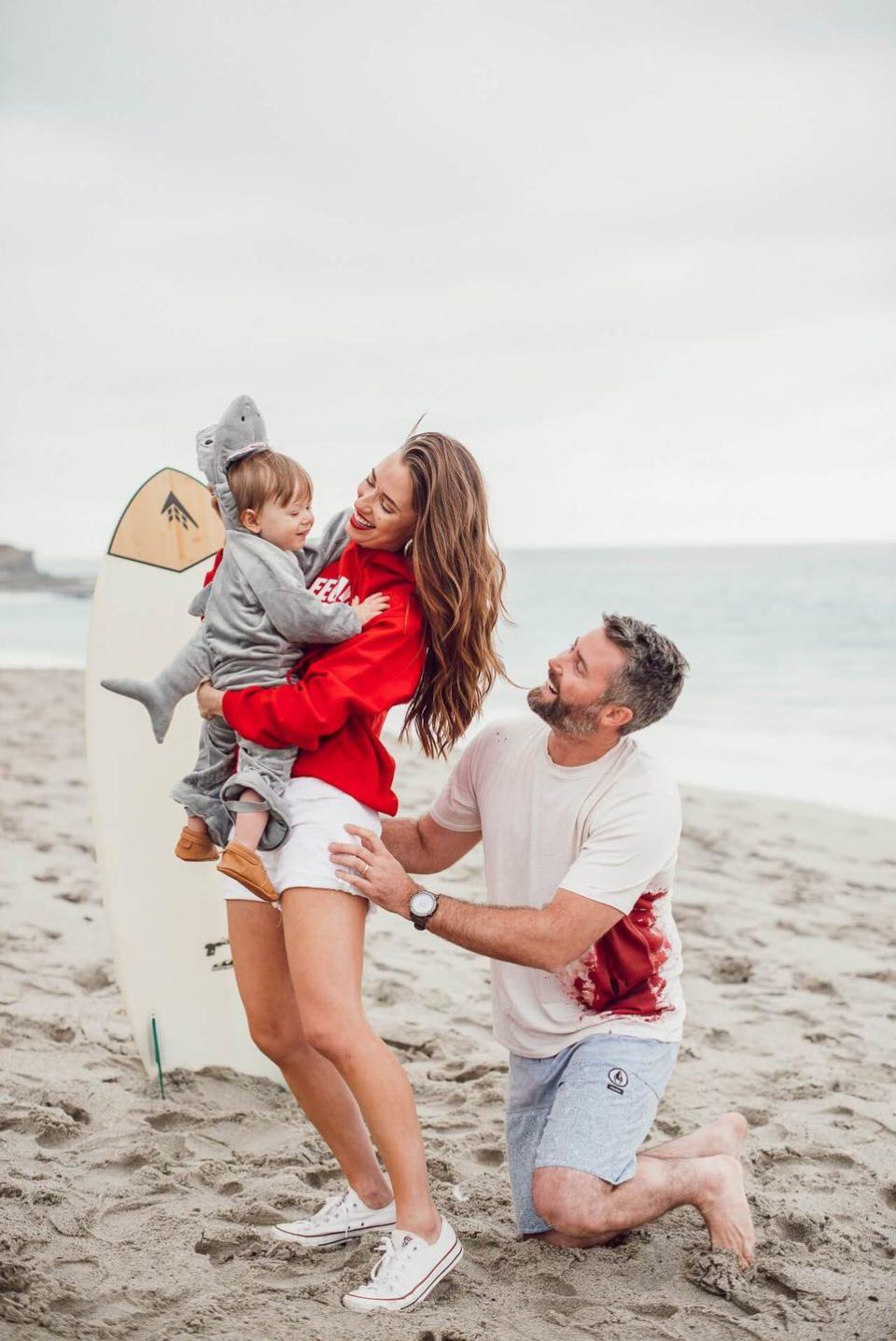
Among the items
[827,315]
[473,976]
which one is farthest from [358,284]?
[473,976]

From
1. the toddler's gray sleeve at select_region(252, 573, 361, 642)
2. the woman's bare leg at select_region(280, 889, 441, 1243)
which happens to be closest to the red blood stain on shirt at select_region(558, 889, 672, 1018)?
the woman's bare leg at select_region(280, 889, 441, 1243)

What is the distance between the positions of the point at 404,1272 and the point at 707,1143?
28.2 inches

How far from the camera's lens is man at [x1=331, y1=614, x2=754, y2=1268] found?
2094 mm

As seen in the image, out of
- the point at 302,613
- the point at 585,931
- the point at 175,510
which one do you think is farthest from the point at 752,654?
the point at 302,613

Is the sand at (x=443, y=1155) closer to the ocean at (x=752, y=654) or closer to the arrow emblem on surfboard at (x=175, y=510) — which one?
the ocean at (x=752, y=654)

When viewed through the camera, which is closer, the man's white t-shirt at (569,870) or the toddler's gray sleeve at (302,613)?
the toddler's gray sleeve at (302,613)

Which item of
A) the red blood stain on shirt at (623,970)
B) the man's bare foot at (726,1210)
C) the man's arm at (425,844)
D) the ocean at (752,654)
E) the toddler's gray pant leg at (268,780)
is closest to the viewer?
the toddler's gray pant leg at (268,780)

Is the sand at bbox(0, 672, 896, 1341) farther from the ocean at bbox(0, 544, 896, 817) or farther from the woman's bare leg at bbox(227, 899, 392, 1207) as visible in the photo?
the ocean at bbox(0, 544, 896, 817)

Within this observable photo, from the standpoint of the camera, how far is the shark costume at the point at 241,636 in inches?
78.9

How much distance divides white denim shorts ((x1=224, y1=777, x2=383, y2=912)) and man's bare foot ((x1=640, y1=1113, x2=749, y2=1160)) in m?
0.82

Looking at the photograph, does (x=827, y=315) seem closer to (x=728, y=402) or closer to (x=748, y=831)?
(x=728, y=402)

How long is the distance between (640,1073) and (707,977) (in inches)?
70.8

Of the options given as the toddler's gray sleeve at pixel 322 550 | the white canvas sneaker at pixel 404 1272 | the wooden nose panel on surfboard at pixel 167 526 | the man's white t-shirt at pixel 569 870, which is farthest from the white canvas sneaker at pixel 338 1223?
the wooden nose panel on surfboard at pixel 167 526

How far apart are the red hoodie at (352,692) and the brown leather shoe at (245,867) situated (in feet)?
0.61
